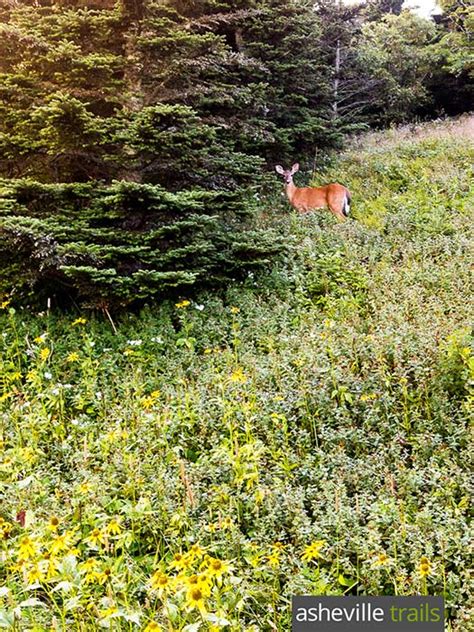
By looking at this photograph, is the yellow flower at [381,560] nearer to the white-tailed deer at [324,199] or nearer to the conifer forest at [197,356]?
the conifer forest at [197,356]

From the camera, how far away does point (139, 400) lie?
3441 mm

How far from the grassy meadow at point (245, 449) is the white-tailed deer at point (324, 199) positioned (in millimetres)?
1875

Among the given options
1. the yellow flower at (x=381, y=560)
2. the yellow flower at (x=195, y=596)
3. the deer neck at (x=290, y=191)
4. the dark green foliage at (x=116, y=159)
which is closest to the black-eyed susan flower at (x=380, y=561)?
the yellow flower at (x=381, y=560)

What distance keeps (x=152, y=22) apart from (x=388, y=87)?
922 cm

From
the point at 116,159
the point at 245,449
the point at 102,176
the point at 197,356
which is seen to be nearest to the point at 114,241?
the point at 116,159

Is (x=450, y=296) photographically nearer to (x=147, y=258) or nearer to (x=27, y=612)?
(x=147, y=258)

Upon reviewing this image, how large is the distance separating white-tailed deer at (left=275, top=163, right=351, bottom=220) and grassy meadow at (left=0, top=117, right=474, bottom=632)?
1.87m

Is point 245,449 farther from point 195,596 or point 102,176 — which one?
point 102,176

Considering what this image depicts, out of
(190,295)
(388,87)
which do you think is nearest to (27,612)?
(190,295)

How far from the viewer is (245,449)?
2.78 m

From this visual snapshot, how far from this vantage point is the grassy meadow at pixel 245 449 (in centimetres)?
201

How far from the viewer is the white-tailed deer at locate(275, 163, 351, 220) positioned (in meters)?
7.33

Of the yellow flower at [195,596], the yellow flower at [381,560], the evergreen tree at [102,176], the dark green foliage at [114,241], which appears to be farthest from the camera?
the evergreen tree at [102,176]

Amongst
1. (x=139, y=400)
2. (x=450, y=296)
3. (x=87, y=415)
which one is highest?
(x=450, y=296)
